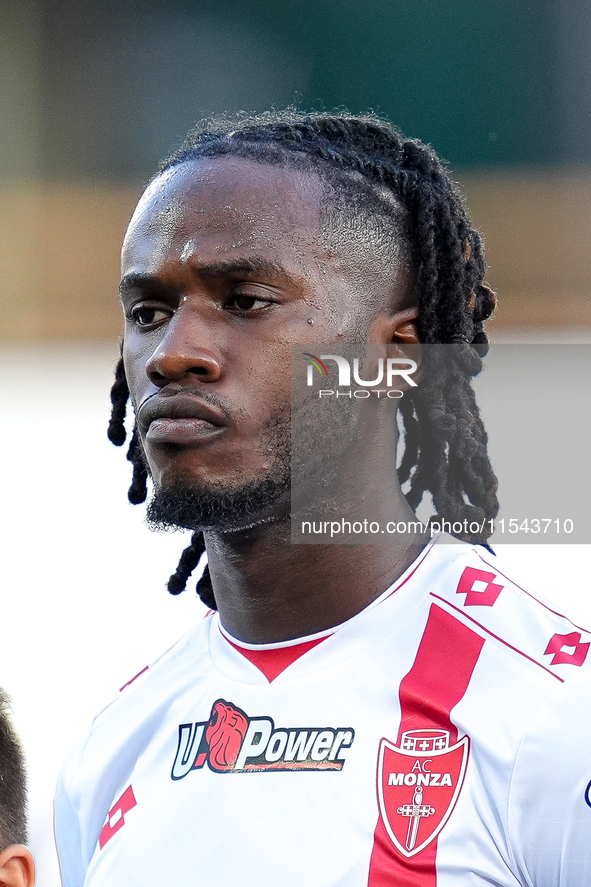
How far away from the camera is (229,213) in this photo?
2.34m

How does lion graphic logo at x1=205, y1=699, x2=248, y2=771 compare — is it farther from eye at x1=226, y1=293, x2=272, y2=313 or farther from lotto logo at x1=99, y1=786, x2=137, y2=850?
eye at x1=226, y1=293, x2=272, y2=313

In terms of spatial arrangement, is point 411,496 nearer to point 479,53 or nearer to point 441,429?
point 441,429

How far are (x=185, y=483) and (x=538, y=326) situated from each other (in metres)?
9.31

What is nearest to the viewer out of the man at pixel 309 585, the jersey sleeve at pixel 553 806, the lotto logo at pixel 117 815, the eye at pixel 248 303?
the jersey sleeve at pixel 553 806

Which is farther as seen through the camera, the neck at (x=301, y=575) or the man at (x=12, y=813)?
the man at (x=12, y=813)

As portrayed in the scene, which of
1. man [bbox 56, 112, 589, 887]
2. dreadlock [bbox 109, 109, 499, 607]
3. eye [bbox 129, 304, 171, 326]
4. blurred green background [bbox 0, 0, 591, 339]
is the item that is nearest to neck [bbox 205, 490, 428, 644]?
man [bbox 56, 112, 589, 887]

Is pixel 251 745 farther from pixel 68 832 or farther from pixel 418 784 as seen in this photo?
pixel 68 832

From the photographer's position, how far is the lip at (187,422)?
7.34ft

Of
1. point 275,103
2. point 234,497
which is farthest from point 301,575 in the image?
point 275,103

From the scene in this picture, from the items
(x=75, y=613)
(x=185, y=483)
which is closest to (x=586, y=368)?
(x=75, y=613)

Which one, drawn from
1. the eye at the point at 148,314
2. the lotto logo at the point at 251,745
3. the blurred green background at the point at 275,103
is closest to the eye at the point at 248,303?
the eye at the point at 148,314

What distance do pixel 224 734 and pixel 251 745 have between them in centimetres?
8

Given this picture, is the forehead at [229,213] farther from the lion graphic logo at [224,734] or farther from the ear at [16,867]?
the ear at [16,867]

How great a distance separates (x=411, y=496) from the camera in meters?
2.73
